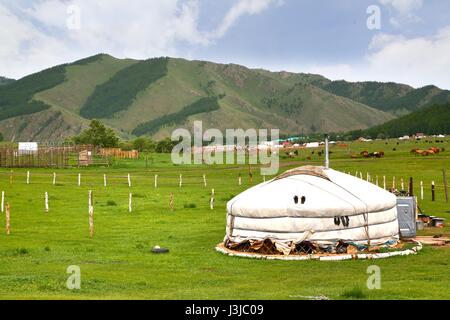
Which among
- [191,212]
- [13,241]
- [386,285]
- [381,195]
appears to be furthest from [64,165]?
[386,285]

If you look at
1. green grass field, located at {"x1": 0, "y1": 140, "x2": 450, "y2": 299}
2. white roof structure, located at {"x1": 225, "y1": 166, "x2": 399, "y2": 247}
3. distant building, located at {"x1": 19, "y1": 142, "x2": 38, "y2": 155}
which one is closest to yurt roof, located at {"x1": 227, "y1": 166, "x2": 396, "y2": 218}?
white roof structure, located at {"x1": 225, "y1": 166, "x2": 399, "y2": 247}

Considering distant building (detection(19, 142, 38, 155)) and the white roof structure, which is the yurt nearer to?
the white roof structure

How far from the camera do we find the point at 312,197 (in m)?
21.1

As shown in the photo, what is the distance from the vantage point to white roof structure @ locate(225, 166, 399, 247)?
2083 cm

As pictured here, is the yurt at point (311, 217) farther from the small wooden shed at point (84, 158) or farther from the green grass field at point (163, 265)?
the small wooden shed at point (84, 158)

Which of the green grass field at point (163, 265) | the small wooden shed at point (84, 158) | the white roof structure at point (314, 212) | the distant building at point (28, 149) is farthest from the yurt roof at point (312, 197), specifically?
the distant building at point (28, 149)

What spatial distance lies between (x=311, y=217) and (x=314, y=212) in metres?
0.20

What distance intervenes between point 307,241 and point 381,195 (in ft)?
11.0

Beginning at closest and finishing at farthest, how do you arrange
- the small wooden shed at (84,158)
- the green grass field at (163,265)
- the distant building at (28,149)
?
the green grass field at (163,265), the distant building at (28,149), the small wooden shed at (84,158)

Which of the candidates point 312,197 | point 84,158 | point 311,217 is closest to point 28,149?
point 84,158

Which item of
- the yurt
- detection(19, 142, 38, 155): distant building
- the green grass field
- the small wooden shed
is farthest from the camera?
the small wooden shed

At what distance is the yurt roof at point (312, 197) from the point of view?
2084 centimetres
